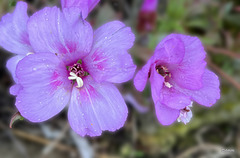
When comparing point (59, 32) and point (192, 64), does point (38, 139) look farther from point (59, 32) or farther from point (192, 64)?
point (192, 64)

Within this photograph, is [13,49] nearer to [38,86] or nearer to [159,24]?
→ [38,86]

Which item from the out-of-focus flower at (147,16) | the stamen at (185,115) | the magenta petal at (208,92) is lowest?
the out-of-focus flower at (147,16)

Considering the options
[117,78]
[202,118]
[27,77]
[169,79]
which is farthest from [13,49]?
[202,118]

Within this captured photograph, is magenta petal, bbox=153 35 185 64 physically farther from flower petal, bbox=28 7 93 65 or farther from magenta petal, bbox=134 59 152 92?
flower petal, bbox=28 7 93 65

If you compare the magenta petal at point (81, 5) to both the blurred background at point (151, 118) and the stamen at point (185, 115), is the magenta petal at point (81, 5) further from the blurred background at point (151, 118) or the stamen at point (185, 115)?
the blurred background at point (151, 118)

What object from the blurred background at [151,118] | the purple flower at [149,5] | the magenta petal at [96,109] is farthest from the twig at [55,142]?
the magenta petal at [96,109]

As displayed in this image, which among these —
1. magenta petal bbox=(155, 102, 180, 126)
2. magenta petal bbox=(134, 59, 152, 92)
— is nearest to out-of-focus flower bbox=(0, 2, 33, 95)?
magenta petal bbox=(134, 59, 152, 92)

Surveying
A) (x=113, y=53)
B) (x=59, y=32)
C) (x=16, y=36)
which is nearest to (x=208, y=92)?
(x=113, y=53)
